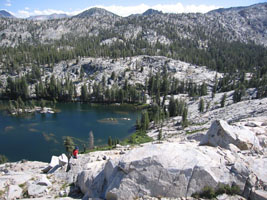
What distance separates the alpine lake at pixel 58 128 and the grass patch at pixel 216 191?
52390mm

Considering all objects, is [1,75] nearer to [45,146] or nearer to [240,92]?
[45,146]

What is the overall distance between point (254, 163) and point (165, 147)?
26.7 feet

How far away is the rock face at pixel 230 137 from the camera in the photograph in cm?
2209

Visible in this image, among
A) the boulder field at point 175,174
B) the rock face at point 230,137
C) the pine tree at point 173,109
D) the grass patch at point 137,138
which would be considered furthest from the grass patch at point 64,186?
the pine tree at point 173,109

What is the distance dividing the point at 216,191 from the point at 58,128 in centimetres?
7780

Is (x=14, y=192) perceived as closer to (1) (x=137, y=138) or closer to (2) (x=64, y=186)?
(2) (x=64, y=186)

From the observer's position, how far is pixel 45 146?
63719 millimetres

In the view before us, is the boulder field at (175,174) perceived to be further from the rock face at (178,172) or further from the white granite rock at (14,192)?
the white granite rock at (14,192)

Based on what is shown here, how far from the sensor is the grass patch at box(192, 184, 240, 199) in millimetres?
14625

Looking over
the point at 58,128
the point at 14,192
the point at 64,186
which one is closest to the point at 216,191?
the point at 64,186

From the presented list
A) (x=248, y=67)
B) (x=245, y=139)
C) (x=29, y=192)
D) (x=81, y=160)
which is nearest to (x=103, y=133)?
(x=81, y=160)

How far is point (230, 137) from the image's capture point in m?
22.2

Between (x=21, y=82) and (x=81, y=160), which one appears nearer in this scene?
(x=81, y=160)

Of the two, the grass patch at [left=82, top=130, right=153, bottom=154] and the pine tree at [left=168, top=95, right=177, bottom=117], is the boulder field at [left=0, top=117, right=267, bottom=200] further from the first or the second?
the pine tree at [left=168, top=95, right=177, bottom=117]
